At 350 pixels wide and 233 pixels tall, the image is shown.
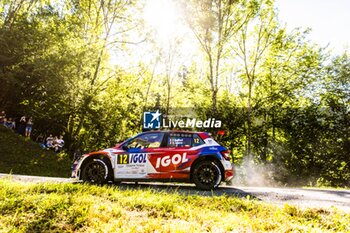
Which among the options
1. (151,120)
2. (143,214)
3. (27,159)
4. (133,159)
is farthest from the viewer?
(151,120)

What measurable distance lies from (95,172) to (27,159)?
27.5 ft

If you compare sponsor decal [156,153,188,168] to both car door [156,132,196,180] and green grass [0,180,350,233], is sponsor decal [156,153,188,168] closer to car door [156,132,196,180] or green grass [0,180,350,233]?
car door [156,132,196,180]

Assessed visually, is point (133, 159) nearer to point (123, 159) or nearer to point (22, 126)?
point (123, 159)

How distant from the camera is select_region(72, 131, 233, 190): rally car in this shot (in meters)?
8.07

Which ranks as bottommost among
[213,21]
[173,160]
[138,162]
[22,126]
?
[138,162]

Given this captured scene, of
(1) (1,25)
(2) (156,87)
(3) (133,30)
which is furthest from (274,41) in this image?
(1) (1,25)

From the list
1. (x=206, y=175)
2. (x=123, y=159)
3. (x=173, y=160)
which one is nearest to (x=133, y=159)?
(x=123, y=159)

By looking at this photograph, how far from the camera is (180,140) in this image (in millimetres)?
8320

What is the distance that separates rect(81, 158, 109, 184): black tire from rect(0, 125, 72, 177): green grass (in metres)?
6.50

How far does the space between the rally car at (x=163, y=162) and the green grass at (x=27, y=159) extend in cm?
681

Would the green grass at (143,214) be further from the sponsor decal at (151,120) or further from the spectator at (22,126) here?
the sponsor decal at (151,120)

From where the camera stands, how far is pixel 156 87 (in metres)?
33.5

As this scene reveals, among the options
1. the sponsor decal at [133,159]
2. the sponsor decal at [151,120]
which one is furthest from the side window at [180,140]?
the sponsor decal at [151,120]

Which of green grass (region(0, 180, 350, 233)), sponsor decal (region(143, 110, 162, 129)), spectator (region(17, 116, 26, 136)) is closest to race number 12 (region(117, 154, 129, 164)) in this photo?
green grass (region(0, 180, 350, 233))
